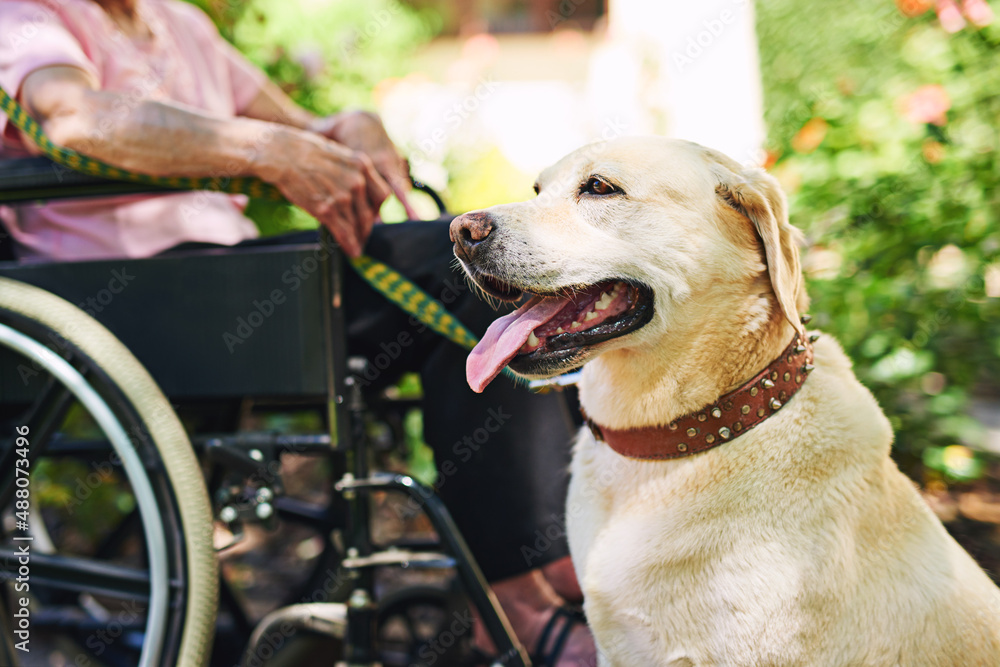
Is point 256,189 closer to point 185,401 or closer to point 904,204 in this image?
point 185,401

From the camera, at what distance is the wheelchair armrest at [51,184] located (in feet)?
4.71

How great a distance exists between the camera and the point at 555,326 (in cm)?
129

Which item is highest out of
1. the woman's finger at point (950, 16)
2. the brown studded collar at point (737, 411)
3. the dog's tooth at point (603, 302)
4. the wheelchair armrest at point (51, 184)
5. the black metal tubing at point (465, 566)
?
the wheelchair armrest at point (51, 184)

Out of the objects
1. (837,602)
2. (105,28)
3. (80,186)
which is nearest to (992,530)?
(837,602)

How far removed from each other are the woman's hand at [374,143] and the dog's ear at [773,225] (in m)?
0.98

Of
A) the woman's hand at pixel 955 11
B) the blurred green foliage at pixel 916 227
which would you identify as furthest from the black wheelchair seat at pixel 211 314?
the woman's hand at pixel 955 11

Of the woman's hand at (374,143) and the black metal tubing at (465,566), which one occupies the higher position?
the woman's hand at (374,143)

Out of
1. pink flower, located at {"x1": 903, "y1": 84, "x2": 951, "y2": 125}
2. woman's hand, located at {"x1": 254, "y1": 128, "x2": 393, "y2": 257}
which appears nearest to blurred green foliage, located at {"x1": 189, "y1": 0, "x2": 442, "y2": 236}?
woman's hand, located at {"x1": 254, "y1": 128, "x2": 393, "y2": 257}

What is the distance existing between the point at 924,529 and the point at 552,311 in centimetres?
73

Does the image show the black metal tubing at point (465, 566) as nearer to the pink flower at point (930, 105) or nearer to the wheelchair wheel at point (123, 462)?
the wheelchair wheel at point (123, 462)

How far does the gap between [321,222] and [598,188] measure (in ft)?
1.90

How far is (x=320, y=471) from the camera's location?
3.66 m

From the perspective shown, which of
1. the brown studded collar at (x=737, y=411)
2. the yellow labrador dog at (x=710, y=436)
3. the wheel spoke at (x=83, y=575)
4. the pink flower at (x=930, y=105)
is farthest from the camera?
the pink flower at (x=930, y=105)

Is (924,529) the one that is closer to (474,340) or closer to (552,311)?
(552,311)
